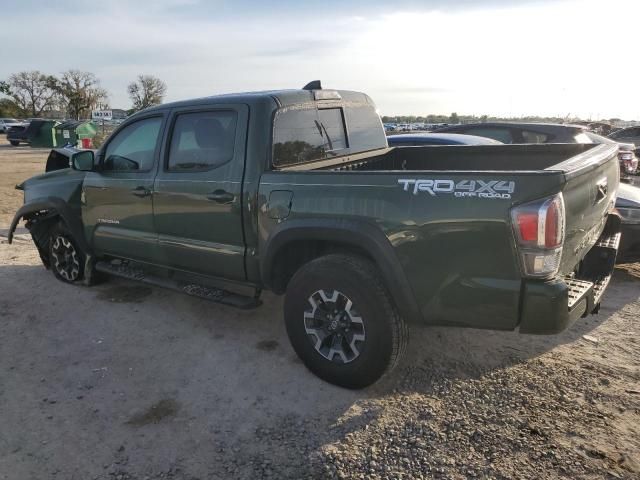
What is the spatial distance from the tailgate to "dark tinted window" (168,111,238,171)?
2272mm

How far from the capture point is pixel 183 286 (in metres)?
4.37

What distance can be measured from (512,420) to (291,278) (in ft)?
5.53

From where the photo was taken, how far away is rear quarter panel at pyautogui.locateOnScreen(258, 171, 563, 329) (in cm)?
267

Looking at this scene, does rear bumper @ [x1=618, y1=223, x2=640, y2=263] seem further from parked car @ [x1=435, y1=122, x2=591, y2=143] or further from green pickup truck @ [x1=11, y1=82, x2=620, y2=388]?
parked car @ [x1=435, y1=122, x2=591, y2=143]

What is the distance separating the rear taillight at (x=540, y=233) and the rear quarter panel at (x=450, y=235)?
0.04m

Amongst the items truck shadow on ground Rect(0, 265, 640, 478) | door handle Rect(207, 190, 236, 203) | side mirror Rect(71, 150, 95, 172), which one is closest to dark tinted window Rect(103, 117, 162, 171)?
side mirror Rect(71, 150, 95, 172)

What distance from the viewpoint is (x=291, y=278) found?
3686 mm

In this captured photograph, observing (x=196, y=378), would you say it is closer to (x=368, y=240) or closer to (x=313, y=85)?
(x=368, y=240)

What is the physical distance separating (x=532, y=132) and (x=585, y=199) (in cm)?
550

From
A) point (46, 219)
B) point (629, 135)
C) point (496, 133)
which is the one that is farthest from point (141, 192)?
point (629, 135)

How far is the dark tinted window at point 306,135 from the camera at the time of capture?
3.76 meters

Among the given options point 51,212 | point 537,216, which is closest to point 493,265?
point 537,216

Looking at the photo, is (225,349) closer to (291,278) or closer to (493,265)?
(291,278)

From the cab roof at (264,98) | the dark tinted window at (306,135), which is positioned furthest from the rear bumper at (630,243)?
the cab roof at (264,98)
